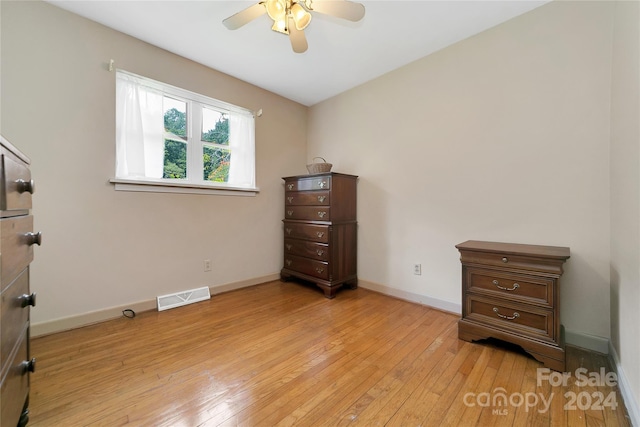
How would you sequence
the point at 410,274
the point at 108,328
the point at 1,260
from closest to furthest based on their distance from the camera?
1. the point at 1,260
2. the point at 108,328
3. the point at 410,274

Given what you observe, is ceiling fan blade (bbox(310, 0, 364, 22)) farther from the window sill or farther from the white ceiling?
the window sill

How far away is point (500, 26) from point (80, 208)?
12.4 ft

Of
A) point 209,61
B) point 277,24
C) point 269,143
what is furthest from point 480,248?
point 209,61

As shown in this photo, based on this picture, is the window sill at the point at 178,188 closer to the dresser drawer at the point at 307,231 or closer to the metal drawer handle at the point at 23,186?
the dresser drawer at the point at 307,231

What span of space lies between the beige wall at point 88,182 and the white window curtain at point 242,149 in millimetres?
326

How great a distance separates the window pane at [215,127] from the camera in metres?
2.83

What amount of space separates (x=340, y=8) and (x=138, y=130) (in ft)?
6.65

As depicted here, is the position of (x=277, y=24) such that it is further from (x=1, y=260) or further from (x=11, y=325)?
(x=11, y=325)

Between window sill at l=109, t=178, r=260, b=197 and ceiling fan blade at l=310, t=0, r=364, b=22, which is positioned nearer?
ceiling fan blade at l=310, t=0, r=364, b=22

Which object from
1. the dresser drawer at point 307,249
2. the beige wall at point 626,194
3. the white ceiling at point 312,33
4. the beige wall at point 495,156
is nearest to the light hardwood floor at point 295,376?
the beige wall at point 626,194

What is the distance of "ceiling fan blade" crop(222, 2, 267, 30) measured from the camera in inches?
64.6

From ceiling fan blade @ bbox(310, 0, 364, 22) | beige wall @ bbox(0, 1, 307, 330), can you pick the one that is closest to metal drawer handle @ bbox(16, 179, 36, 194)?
beige wall @ bbox(0, 1, 307, 330)

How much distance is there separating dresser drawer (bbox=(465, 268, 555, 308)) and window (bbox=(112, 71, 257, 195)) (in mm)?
2504

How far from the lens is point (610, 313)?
64.6 inches
